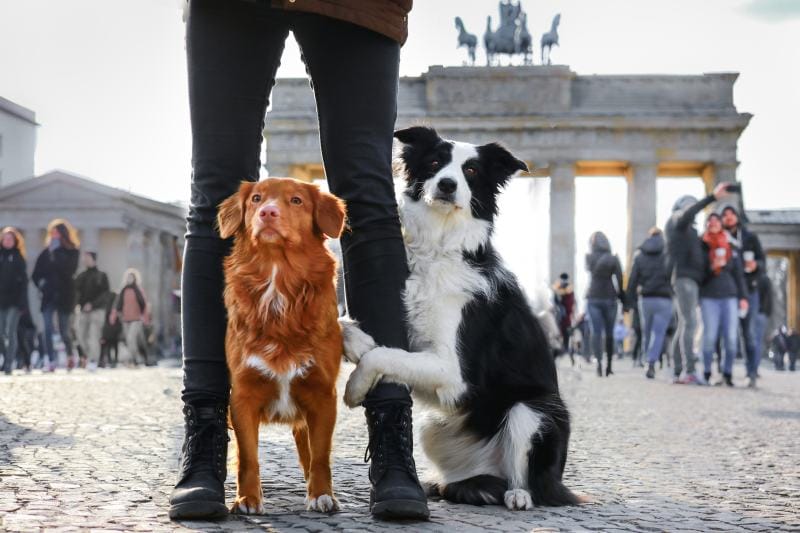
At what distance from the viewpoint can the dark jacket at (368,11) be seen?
3.21 m

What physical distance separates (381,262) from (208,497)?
0.86 metres

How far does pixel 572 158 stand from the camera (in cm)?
4469

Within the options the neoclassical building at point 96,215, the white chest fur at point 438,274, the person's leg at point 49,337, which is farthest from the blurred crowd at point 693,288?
the neoclassical building at point 96,215

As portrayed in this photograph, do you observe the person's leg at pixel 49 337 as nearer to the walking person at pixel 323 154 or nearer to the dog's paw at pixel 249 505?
the walking person at pixel 323 154

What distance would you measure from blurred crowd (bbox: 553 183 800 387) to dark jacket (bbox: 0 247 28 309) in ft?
23.6

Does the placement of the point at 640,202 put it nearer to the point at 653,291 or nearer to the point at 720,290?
the point at 653,291

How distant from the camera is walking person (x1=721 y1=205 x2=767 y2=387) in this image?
42.0 ft

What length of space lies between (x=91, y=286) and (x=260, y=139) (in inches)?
565

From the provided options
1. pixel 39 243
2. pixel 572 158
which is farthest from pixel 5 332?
pixel 39 243

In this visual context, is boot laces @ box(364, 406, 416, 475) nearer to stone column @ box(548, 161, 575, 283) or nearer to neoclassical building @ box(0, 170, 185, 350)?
stone column @ box(548, 161, 575, 283)

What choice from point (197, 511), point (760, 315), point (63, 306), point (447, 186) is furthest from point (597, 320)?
point (197, 511)

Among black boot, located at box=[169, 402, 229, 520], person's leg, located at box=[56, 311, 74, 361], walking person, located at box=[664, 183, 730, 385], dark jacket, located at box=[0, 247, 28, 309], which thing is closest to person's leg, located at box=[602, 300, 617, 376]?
walking person, located at box=[664, 183, 730, 385]

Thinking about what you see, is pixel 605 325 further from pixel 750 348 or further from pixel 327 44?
pixel 327 44

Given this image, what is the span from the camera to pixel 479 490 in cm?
348
